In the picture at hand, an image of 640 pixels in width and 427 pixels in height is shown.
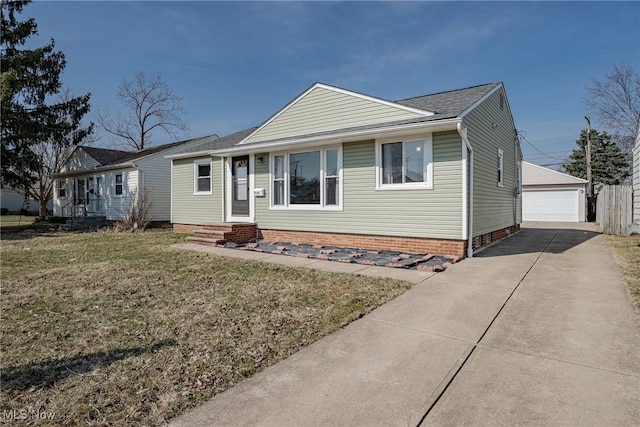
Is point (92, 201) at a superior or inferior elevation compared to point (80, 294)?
superior

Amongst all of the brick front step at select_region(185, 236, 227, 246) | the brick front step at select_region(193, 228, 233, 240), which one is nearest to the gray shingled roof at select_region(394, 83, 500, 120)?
the brick front step at select_region(193, 228, 233, 240)

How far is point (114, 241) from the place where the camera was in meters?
11.5

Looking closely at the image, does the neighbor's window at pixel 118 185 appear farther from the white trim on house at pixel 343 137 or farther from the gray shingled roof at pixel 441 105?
the gray shingled roof at pixel 441 105

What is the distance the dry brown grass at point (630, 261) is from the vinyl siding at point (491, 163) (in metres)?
2.82

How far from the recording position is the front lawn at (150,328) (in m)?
2.42

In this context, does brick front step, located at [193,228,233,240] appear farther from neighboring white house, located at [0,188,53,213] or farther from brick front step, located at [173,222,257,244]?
neighboring white house, located at [0,188,53,213]

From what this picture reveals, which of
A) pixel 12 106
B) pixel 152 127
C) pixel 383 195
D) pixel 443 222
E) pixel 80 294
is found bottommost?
pixel 80 294

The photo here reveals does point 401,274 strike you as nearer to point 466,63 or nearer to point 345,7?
point 345,7

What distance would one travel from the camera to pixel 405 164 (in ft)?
27.4

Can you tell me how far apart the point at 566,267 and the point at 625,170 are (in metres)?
35.1

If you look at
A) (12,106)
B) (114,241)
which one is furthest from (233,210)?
(12,106)

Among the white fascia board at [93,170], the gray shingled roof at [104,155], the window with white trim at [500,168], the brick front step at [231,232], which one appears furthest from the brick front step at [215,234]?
the gray shingled roof at [104,155]

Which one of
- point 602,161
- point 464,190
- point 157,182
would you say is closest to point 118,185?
point 157,182

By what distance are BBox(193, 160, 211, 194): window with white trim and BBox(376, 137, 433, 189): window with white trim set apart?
7.09 meters
